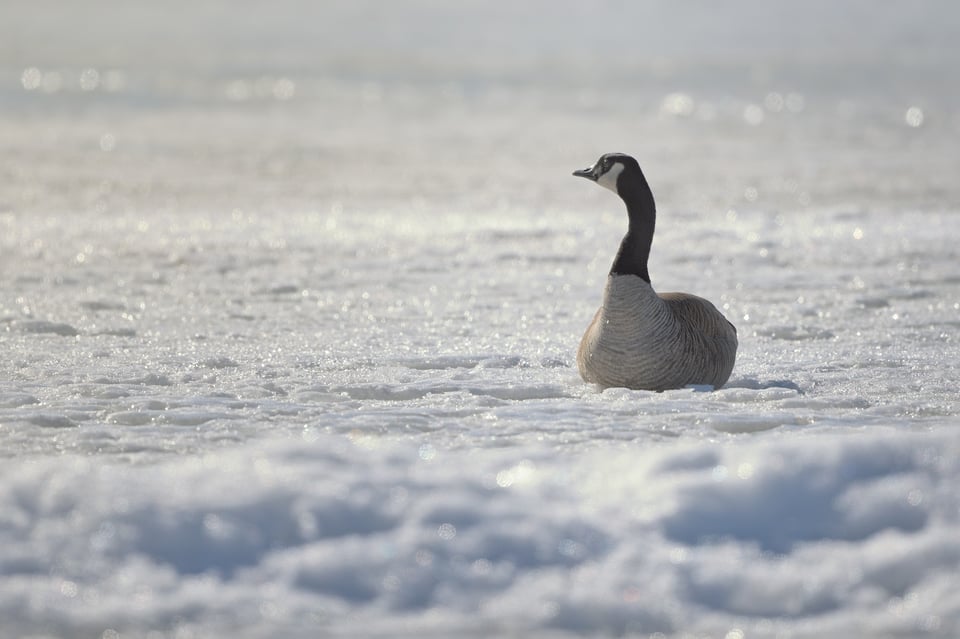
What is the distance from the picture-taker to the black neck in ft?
20.0

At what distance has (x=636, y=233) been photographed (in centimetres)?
620

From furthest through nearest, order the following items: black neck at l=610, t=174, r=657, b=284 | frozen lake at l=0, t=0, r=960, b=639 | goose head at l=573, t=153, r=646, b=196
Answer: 1. goose head at l=573, t=153, r=646, b=196
2. black neck at l=610, t=174, r=657, b=284
3. frozen lake at l=0, t=0, r=960, b=639

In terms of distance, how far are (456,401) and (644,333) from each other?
954mm

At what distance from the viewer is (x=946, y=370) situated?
6656 mm

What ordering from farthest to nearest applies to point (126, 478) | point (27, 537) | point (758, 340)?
1. point (758, 340)
2. point (126, 478)
3. point (27, 537)

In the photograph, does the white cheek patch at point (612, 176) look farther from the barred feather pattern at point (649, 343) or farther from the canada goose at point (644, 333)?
the barred feather pattern at point (649, 343)

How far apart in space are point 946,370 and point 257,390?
3599mm

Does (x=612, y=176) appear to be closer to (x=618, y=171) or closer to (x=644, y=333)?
(x=618, y=171)

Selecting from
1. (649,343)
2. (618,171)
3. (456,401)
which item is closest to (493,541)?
(456,401)

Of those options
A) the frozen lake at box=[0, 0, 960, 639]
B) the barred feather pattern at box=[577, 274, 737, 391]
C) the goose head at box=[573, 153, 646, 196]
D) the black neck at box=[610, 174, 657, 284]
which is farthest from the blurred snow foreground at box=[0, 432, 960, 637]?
the goose head at box=[573, 153, 646, 196]

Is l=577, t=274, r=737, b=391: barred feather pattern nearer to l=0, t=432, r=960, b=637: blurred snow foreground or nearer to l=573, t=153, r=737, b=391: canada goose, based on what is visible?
l=573, t=153, r=737, b=391: canada goose

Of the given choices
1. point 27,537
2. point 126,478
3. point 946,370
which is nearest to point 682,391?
point 946,370

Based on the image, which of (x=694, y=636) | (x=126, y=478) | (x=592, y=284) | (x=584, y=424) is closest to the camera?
(x=694, y=636)

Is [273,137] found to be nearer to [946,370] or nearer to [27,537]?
[946,370]
